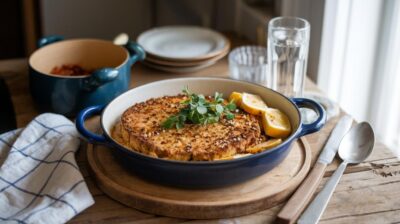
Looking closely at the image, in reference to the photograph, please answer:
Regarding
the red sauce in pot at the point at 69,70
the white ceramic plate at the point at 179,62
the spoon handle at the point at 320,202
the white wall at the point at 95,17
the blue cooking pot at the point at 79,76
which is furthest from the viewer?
the white wall at the point at 95,17

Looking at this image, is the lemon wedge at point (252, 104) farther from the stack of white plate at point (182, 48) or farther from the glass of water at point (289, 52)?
the stack of white plate at point (182, 48)

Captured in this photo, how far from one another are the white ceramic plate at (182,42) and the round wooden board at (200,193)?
0.49m

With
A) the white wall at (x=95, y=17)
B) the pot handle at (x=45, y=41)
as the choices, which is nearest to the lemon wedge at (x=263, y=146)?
the pot handle at (x=45, y=41)

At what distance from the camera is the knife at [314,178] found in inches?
35.0

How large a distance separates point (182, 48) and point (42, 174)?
63cm

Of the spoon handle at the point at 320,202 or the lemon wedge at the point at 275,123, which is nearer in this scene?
the spoon handle at the point at 320,202

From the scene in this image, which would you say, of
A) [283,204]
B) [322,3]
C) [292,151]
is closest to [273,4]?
[322,3]

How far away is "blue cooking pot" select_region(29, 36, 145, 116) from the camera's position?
1.17 m

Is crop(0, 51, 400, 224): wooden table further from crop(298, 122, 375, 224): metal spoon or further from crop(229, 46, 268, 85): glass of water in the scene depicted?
crop(229, 46, 268, 85): glass of water

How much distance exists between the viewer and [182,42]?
5.13 ft

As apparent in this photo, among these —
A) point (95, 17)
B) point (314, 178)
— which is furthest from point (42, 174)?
point (95, 17)

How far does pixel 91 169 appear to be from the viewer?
1.00m

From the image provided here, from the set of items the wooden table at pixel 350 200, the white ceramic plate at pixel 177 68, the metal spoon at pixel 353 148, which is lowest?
the wooden table at pixel 350 200

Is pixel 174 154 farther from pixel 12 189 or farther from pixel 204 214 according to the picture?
pixel 12 189
